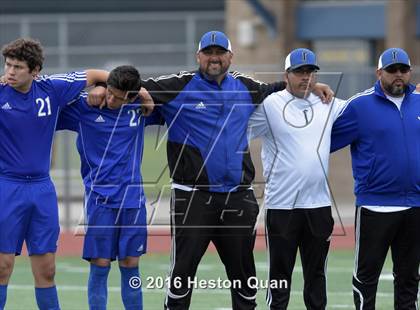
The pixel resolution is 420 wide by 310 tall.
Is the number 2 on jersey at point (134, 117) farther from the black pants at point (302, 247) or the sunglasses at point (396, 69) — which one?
the sunglasses at point (396, 69)

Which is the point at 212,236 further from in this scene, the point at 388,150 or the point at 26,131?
the point at 26,131

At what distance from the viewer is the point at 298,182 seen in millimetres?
7887

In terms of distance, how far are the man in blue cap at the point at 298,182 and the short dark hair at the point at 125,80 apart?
868 millimetres

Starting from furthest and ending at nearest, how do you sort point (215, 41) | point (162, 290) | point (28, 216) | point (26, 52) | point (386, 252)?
point (162, 290) → point (386, 252) → point (215, 41) → point (28, 216) → point (26, 52)

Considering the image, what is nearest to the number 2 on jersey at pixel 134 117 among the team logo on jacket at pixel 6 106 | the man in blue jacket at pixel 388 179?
the team logo on jacket at pixel 6 106

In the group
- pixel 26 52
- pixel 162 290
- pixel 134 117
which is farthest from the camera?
pixel 162 290

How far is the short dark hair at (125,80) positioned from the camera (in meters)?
7.69

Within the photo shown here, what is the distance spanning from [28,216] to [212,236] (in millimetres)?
1255

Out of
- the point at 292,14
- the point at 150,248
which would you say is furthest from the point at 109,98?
the point at 292,14

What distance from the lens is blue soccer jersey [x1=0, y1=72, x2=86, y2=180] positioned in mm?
7465

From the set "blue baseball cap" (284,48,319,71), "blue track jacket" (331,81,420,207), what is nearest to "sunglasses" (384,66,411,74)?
"blue track jacket" (331,81,420,207)

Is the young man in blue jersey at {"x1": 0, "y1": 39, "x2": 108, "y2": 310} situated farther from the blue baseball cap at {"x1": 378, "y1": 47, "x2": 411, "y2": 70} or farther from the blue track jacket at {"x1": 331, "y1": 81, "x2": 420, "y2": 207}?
the blue baseball cap at {"x1": 378, "y1": 47, "x2": 411, "y2": 70}

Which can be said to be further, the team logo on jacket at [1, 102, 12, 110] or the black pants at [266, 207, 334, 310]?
the black pants at [266, 207, 334, 310]

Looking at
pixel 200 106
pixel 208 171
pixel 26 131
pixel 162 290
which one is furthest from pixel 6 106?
pixel 162 290
